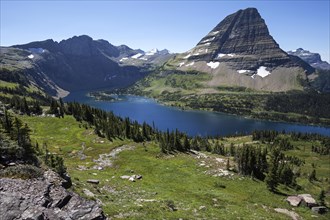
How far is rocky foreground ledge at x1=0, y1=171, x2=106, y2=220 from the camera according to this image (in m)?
27.2

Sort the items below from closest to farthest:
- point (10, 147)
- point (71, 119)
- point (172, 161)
A: point (10, 147)
point (172, 161)
point (71, 119)

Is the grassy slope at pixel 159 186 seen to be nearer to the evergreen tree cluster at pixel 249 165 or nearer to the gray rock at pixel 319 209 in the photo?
the gray rock at pixel 319 209

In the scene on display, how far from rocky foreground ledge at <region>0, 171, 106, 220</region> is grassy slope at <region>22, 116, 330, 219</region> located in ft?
30.2

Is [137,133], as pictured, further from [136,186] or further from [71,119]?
[136,186]

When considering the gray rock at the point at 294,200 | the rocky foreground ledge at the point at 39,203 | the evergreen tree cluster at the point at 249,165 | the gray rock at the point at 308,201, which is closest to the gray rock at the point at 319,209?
the gray rock at the point at 308,201

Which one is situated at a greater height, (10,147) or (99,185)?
(10,147)

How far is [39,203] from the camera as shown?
28.9 meters

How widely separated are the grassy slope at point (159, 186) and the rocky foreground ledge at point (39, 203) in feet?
30.2

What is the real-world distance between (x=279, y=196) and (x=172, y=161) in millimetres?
33313

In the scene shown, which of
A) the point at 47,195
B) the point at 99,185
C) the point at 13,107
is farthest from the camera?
the point at 13,107

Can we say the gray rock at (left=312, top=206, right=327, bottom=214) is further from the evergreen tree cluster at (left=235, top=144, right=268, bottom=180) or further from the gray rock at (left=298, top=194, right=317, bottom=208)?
the evergreen tree cluster at (left=235, top=144, right=268, bottom=180)

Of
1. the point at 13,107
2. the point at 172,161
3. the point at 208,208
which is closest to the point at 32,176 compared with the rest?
the point at 208,208

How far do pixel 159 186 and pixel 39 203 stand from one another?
1644 inches

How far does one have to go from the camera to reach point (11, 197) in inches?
1107
